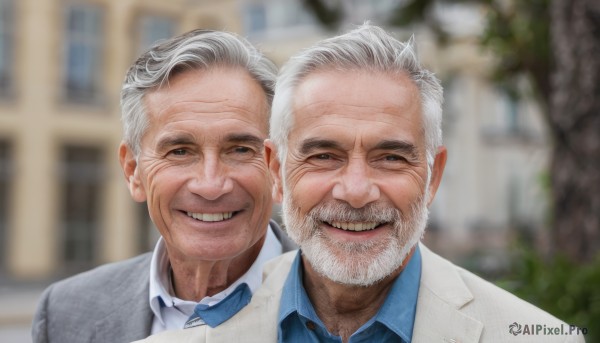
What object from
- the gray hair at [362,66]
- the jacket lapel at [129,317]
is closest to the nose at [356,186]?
the gray hair at [362,66]

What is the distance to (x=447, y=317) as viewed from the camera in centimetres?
207

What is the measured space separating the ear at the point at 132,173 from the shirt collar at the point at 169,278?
21 cm

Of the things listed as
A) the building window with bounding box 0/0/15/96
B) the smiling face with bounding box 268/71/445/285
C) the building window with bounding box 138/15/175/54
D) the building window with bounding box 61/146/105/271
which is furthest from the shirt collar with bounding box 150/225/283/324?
the building window with bounding box 138/15/175/54

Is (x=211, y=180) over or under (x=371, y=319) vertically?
over

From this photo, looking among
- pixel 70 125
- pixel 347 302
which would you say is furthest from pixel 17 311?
pixel 347 302

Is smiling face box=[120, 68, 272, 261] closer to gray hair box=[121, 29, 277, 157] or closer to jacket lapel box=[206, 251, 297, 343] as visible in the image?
gray hair box=[121, 29, 277, 157]

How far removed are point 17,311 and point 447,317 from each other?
499 inches

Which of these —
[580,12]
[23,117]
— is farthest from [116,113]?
[580,12]

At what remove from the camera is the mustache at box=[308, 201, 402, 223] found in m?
1.96

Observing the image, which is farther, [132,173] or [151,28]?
[151,28]

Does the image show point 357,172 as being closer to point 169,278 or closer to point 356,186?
point 356,186

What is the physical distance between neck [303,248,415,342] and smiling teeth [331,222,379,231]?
17cm

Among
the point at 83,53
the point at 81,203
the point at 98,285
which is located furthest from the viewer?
the point at 83,53

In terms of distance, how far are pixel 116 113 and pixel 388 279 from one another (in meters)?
18.5
